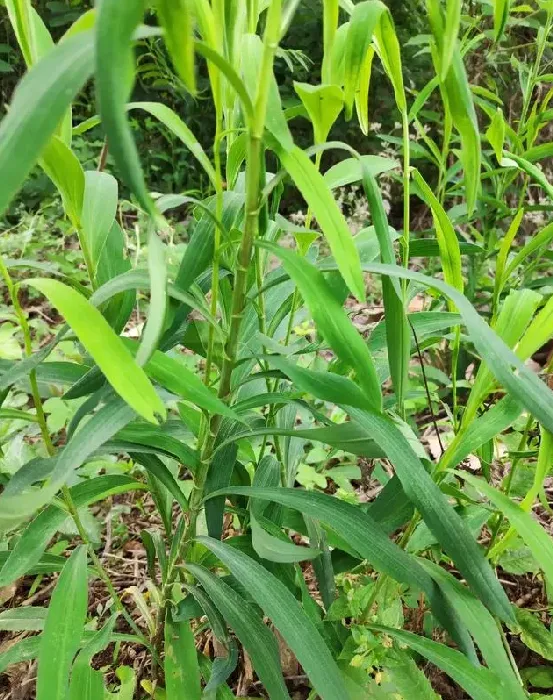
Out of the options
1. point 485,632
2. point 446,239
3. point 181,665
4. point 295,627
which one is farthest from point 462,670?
point 446,239

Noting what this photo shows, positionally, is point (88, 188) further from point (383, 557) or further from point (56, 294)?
point (383, 557)

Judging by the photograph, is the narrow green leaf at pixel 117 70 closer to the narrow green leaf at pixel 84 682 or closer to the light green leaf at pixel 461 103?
the light green leaf at pixel 461 103

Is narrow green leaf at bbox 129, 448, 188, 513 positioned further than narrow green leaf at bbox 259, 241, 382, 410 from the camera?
Yes

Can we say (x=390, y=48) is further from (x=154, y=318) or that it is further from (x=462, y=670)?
(x=462, y=670)

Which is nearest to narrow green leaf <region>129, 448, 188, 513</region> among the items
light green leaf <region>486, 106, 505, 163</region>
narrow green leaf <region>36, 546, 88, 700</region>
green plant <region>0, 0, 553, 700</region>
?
green plant <region>0, 0, 553, 700</region>

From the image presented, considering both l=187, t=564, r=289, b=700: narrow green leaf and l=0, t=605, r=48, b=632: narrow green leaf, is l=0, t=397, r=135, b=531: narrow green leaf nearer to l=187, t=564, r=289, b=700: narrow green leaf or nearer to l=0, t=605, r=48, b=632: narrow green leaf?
l=187, t=564, r=289, b=700: narrow green leaf

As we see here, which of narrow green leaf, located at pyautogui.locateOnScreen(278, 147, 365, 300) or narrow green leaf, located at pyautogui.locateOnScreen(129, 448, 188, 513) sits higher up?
narrow green leaf, located at pyautogui.locateOnScreen(278, 147, 365, 300)

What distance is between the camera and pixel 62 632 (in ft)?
1.70

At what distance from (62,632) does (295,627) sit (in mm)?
213

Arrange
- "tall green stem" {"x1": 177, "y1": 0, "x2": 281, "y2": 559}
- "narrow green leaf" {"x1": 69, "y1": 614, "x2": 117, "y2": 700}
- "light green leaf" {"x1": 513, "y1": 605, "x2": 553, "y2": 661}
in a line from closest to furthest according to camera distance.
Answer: "tall green stem" {"x1": 177, "y1": 0, "x2": 281, "y2": 559}, "narrow green leaf" {"x1": 69, "y1": 614, "x2": 117, "y2": 700}, "light green leaf" {"x1": 513, "y1": 605, "x2": 553, "y2": 661}

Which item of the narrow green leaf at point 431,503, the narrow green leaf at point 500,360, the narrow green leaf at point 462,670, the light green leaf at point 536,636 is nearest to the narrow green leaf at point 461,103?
the narrow green leaf at point 500,360

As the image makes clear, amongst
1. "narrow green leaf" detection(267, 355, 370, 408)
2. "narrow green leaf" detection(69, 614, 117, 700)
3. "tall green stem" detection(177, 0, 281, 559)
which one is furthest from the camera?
"narrow green leaf" detection(69, 614, 117, 700)

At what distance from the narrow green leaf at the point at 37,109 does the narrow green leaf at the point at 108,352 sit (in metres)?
0.11

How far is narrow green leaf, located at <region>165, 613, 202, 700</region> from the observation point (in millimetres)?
595
